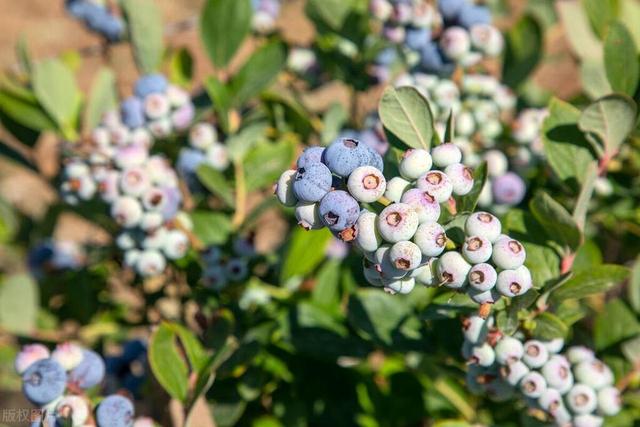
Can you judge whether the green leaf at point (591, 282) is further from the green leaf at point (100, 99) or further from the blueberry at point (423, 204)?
the green leaf at point (100, 99)

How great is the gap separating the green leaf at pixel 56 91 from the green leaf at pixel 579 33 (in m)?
1.25

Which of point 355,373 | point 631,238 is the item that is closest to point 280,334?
point 355,373

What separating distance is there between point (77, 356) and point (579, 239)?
0.81 m

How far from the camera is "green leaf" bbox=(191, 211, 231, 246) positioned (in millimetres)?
1553

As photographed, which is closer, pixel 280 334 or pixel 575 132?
pixel 575 132

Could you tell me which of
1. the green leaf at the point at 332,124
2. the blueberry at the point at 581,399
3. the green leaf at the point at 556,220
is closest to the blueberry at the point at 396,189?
the green leaf at the point at 556,220

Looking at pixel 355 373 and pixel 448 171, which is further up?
pixel 448 171

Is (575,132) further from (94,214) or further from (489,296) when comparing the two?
(94,214)

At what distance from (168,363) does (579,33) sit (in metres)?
1.30

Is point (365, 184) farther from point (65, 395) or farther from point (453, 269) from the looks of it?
point (65, 395)

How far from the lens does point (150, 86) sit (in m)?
1.67

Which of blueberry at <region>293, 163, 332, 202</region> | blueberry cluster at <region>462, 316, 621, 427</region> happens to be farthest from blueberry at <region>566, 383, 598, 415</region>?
blueberry at <region>293, 163, 332, 202</region>

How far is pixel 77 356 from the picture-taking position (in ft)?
4.01

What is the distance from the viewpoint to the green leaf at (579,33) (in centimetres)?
185
